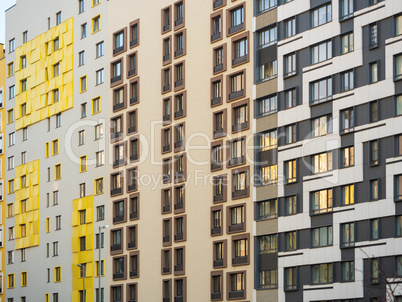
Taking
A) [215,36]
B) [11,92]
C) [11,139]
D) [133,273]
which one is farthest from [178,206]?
[11,92]

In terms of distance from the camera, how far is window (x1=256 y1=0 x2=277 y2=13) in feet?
271

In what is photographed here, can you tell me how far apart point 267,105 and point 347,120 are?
31.4ft

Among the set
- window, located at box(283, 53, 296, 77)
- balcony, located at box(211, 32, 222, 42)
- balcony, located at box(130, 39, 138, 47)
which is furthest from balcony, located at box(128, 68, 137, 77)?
window, located at box(283, 53, 296, 77)

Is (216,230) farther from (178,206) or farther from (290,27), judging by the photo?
(290,27)

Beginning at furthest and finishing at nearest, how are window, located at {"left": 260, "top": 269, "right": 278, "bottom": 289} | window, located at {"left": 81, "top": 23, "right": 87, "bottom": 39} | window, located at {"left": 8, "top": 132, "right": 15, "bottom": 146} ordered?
window, located at {"left": 8, "top": 132, "right": 15, "bottom": 146}, window, located at {"left": 81, "top": 23, "right": 87, "bottom": 39}, window, located at {"left": 260, "top": 269, "right": 278, "bottom": 289}

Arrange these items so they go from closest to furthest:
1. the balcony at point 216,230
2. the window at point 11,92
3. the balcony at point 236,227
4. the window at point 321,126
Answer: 1. the window at point 321,126
2. the balcony at point 236,227
3. the balcony at point 216,230
4. the window at point 11,92

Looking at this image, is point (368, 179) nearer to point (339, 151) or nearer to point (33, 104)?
point (339, 151)

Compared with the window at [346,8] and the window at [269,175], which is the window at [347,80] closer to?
the window at [346,8]

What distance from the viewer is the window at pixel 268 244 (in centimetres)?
8062

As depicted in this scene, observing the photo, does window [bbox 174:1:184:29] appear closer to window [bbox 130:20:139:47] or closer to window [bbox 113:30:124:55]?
window [bbox 130:20:139:47]

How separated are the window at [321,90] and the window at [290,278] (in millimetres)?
13325

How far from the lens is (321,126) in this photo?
253ft

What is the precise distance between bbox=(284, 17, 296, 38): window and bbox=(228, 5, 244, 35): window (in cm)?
526

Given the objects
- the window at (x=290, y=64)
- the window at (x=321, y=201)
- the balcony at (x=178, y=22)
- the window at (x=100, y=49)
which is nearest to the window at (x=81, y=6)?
the window at (x=100, y=49)
